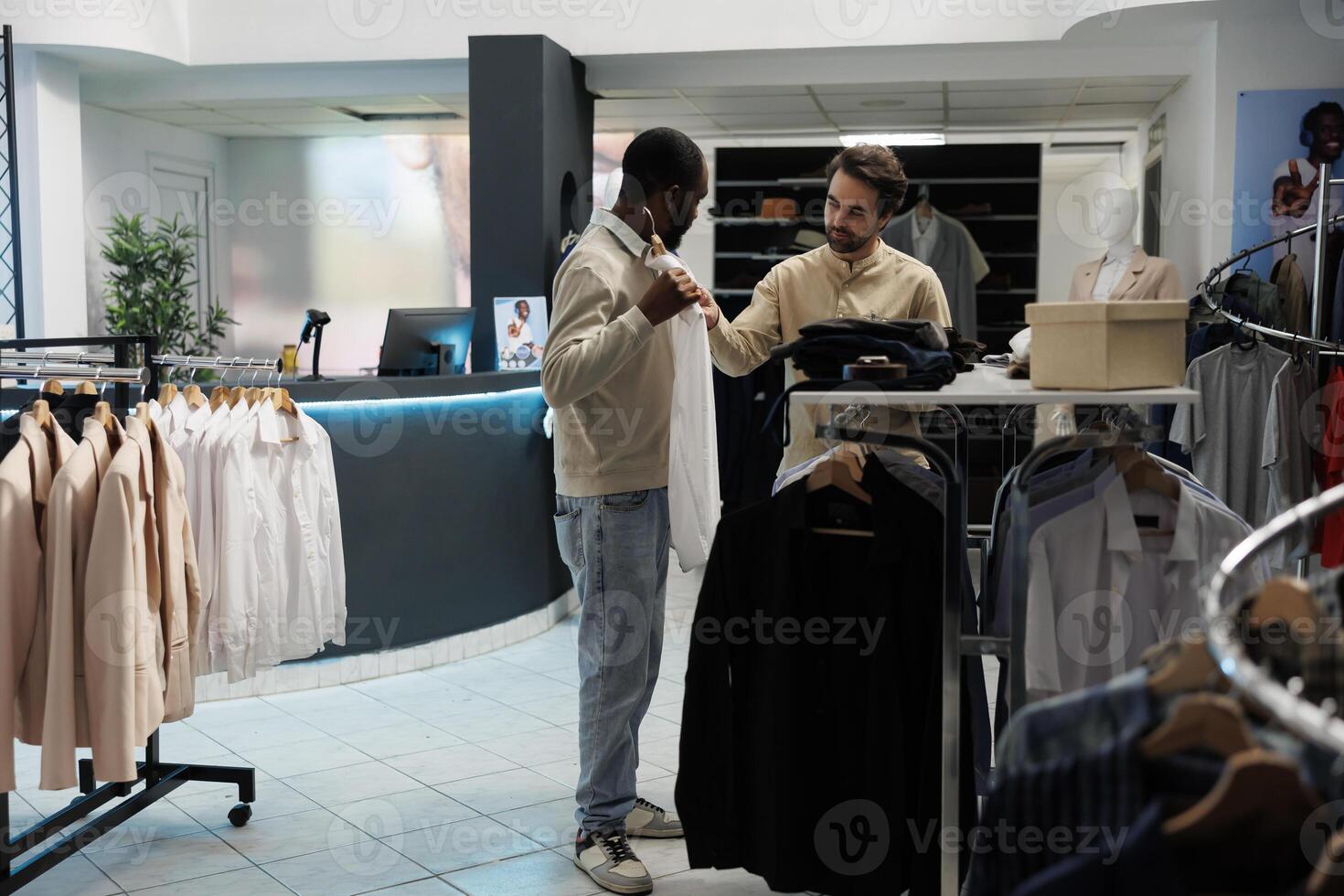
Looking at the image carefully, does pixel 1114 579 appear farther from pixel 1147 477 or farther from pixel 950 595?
pixel 950 595

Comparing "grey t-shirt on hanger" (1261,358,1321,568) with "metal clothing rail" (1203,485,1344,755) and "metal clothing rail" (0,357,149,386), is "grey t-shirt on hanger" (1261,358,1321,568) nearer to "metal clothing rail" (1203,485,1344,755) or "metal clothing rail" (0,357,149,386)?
"metal clothing rail" (1203,485,1344,755)

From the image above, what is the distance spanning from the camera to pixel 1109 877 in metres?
1.15

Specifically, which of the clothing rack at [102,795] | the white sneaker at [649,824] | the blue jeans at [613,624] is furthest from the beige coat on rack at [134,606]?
the white sneaker at [649,824]

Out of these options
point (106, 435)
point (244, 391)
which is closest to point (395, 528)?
point (244, 391)

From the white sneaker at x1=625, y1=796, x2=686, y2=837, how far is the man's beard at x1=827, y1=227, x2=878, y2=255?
148cm

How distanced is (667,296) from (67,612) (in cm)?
141

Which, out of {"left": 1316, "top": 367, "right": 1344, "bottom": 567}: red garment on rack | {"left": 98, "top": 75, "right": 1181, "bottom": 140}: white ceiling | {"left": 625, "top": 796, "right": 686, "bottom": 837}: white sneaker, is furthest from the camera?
{"left": 98, "top": 75, "right": 1181, "bottom": 140}: white ceiling

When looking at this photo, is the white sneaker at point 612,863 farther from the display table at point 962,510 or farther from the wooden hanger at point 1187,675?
the wooden hanger at point 1187,675

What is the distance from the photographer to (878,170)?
9.45ft

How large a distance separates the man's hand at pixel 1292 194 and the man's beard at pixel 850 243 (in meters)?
3.89

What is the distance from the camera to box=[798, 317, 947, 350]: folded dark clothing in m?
2.10
